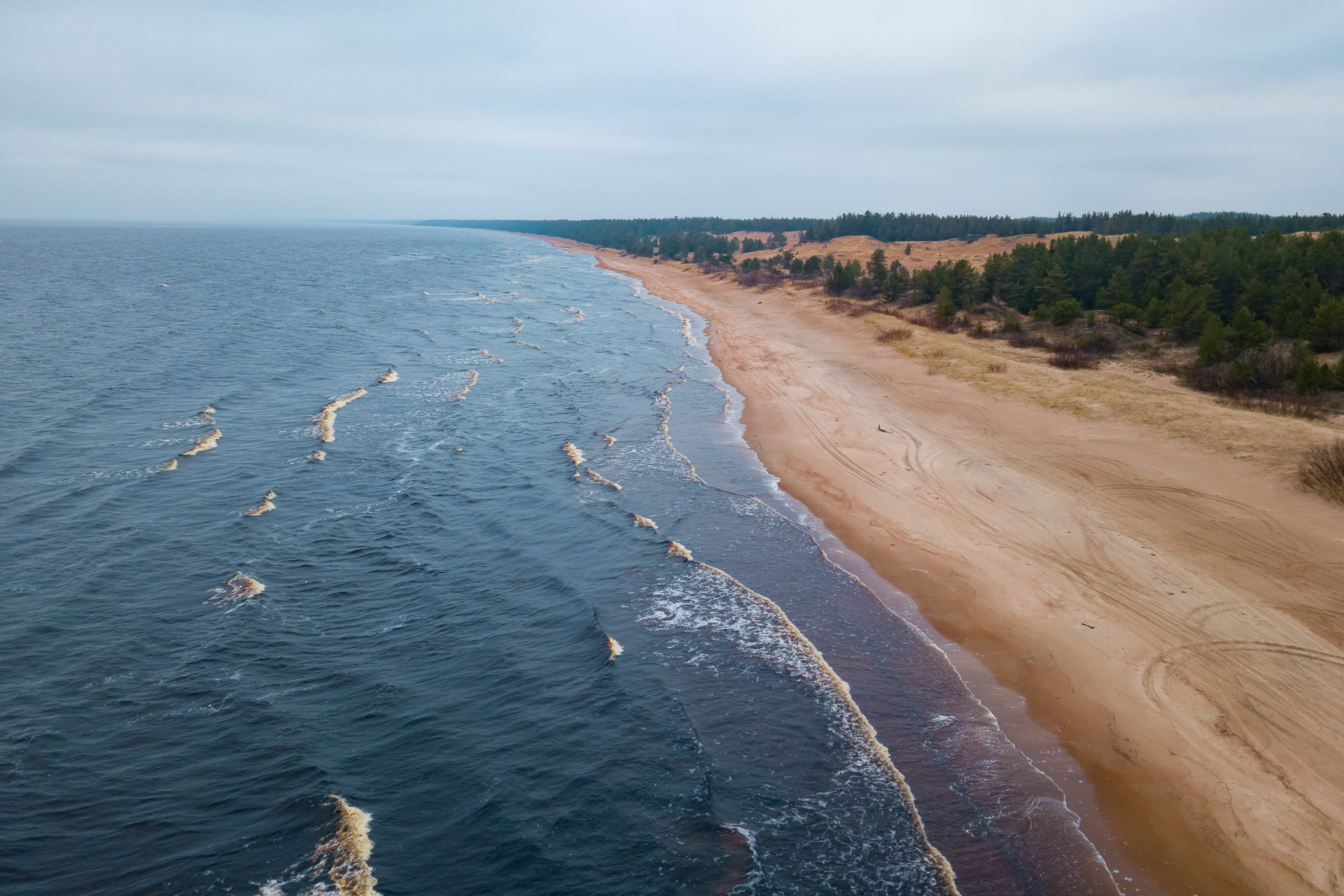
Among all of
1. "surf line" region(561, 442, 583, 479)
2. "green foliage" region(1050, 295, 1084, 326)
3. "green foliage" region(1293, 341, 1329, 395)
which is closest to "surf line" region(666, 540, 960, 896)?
"surf line" region(561, 442, 583, 479)

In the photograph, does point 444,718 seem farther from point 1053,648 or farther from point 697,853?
point 1053,648

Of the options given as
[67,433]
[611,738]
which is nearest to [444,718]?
[611,738]

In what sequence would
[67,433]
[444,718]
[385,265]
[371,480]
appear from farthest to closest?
[385,265] → [67,433] → [371,480] → [444,718]

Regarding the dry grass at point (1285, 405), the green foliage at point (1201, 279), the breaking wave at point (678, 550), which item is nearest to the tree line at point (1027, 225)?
the green foliage at point (1201, 279)

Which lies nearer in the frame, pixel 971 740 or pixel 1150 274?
pixel 971 740

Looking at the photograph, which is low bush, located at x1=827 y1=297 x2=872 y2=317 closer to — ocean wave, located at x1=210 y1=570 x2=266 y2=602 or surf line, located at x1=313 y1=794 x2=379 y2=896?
ocean wave, located at x1=210 y1=570 x2=266 y2=602

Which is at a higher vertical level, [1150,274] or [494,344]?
[1150,274]

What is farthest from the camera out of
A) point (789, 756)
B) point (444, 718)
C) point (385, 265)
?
point (385, 265)
